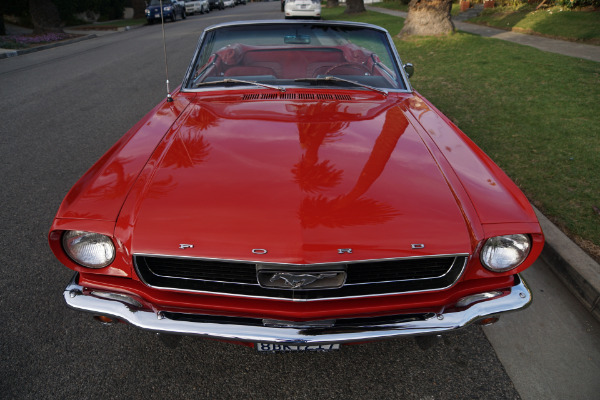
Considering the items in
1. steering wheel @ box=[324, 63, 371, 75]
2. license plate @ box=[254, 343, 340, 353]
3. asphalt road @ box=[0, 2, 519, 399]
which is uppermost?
steering wheel @ box=[324, 63, 371, 75]

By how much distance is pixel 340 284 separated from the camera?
67.8 inches

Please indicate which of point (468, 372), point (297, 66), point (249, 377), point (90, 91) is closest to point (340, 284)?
point (249, 377)

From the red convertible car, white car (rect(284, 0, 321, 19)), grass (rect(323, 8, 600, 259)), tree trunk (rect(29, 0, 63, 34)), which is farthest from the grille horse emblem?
tree trunk (rect(29, 0, 63, 34))

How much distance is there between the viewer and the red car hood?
5.26 feet

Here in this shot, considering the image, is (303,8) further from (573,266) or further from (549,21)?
(573,266)

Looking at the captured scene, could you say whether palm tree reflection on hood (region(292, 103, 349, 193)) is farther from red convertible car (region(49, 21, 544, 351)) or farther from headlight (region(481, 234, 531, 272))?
headlight (region(481, 234, 531, 272))

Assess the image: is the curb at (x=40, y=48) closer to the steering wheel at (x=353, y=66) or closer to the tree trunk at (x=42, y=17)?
the tree trunk at (x=42, y=17)

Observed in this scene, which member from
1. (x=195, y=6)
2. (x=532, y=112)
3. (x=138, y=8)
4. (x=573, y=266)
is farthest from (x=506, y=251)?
(x=195, y=6)

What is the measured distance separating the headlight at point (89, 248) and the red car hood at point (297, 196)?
17cm

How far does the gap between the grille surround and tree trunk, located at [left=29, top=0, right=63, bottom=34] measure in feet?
69.4

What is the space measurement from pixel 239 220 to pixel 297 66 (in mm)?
2119

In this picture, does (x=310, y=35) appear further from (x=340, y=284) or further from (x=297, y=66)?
(x=340, y=284)

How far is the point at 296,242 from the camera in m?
1.58

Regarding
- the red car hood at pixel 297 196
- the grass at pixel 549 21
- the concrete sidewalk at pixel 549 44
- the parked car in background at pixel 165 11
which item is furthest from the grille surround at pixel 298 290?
the parked car in background at pixel 165 11
